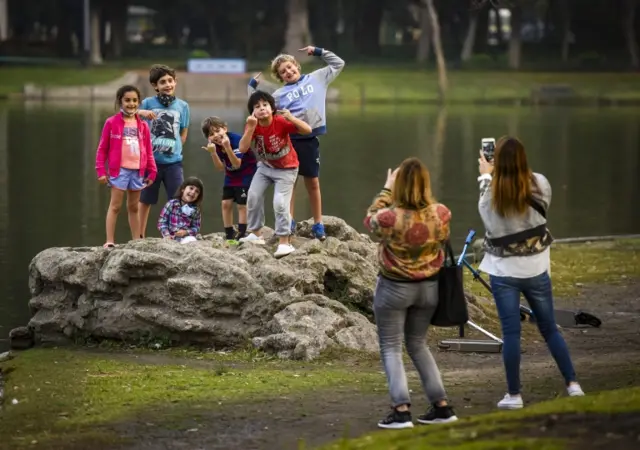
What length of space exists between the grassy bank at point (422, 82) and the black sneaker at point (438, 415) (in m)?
60.1

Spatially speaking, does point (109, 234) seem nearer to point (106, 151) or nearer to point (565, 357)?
point (106, 151)

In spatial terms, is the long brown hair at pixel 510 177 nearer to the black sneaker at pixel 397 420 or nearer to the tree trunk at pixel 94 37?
the black sneaker at pixel 397 420

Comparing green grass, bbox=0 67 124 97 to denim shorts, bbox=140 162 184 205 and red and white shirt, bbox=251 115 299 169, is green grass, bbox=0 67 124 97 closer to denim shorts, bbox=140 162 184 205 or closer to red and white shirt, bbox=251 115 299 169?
denim shorts, bbox=140 162 184 205

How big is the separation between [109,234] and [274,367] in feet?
9.29

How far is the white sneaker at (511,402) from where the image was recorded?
906cm

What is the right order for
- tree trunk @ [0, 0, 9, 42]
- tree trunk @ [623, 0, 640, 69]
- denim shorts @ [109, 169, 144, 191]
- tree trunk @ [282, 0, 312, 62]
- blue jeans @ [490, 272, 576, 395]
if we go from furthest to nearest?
tree trunk @ [0, 0, 9, 42], tree trunk @ [282, 0, 312, 62], tree trunk @ [623, 0, 640, 69], denim shorts @ [109, 169, 144, 191], blue jeans @ [490, 272, 576, 395]

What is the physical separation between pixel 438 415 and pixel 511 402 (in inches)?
24.9

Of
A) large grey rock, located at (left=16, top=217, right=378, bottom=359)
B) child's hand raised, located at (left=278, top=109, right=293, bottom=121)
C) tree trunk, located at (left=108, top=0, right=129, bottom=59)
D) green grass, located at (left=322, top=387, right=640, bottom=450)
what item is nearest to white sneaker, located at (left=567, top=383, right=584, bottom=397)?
green grass, located at (left=322, top=387, right=640, bottom=450)

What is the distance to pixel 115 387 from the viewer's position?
33.6 ft

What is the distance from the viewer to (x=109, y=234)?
1330cm

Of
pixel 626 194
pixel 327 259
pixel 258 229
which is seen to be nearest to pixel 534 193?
pixel 327 259

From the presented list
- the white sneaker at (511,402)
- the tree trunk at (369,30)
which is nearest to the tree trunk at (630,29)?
the tree trunk at (369,30)

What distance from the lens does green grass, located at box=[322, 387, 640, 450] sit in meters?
7.32

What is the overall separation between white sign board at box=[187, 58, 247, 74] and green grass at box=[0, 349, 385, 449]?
61.1 meters
